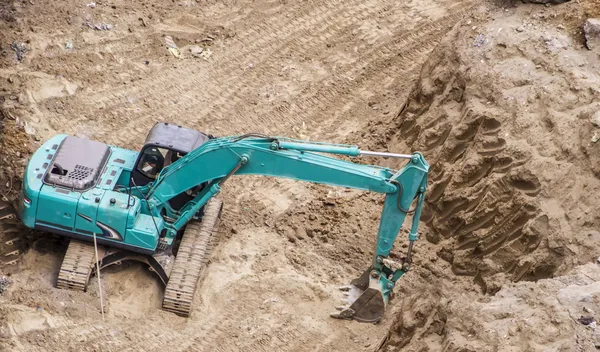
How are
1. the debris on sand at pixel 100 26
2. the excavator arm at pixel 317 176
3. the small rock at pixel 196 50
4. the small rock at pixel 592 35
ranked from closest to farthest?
1. the excavator arm at pixel 317 176
2. the small rock at pixel 592 35
3. the debris on sand at pixel 100 26
4. the small rock at pixel 196 50

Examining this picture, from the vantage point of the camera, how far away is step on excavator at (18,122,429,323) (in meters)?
11.3

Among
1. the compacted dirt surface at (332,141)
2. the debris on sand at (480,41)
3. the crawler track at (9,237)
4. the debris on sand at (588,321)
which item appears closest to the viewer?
the debris on sand at (588,321)

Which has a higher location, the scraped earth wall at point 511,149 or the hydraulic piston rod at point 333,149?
the hydraulic piston rod at point 333,149

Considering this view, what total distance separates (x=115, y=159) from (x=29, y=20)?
499 centimetres

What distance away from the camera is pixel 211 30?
17031 millimetres

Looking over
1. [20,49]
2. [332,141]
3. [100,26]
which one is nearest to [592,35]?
[332,141]

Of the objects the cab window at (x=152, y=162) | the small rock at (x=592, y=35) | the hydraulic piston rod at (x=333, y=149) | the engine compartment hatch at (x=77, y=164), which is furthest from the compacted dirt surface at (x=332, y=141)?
the hydraulic piston rod at (x=333, y=149)

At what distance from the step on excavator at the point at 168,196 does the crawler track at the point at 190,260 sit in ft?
0.05

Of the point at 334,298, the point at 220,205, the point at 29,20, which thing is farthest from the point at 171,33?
the point at 334,298

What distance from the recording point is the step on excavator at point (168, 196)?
37.0 feet

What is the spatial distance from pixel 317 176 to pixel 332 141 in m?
4.18

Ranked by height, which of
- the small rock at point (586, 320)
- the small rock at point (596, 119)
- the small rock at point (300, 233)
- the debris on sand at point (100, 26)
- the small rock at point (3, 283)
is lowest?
the small rock at point (300, 233)

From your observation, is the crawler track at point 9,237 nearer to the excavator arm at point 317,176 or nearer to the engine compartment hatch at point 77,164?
the engine compartment hatch at point 77,164

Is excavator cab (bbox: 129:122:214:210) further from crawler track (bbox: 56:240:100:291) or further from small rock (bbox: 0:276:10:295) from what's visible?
small rock (bbox: 0:276:10:295)
